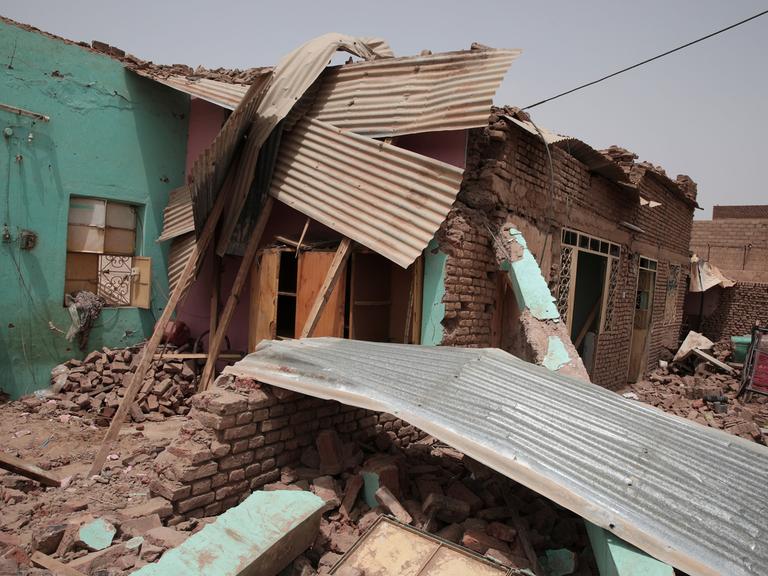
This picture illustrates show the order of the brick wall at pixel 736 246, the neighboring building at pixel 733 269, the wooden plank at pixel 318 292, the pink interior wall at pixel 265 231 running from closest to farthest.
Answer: the pink interior wall at pixel 265 231
the wooden plank at pixel 318 292
the neighboring building at pixel 733 269
the brick wall at pixel 736 246

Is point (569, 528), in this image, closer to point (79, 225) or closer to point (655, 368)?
point (79, 225)

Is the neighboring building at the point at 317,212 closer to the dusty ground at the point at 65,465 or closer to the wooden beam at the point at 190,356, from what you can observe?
the wooden beam at the point at 190,356

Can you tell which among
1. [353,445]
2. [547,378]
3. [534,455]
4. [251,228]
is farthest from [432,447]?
[251,228]

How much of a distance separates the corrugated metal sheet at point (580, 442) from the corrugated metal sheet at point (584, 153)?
3.46m

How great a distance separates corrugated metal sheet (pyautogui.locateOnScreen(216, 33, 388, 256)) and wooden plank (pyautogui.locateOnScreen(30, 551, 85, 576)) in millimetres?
4770

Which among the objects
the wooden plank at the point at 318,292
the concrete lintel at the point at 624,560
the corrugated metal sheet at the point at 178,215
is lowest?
the concrete lintel at the point at 624,560

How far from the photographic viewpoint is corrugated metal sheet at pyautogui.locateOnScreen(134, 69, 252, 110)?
749 cm

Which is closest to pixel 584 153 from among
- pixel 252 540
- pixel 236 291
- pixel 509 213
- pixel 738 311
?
pixel 509 213

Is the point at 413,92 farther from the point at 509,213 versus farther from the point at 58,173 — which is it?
the point at 58,173

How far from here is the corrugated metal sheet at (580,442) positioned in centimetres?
254

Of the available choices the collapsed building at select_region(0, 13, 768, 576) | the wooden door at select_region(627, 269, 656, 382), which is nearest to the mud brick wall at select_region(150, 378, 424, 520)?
the collapsed building at select_region(0, 13, 768, 576)

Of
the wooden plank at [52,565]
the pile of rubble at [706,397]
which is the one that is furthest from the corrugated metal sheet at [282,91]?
the pile of rubble at [706,397]

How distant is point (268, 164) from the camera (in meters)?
7.14

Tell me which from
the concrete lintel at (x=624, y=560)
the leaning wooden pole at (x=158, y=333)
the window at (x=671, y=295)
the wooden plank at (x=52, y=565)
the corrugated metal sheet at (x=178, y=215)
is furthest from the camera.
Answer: the window at (x=671, y=295)
